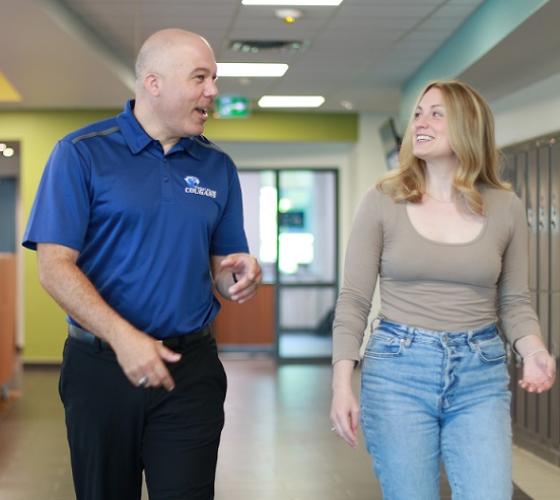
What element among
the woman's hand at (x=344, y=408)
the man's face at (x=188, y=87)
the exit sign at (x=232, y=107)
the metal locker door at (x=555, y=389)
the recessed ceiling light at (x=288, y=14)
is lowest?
the metal locker door at (x=555, y=389)

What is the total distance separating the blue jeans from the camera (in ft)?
7.87

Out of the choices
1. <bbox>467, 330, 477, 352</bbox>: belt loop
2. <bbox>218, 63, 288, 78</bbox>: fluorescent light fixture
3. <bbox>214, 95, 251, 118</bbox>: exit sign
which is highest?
<bbox>218, 63, 288, 78</bbox>: fluorescent light fixture

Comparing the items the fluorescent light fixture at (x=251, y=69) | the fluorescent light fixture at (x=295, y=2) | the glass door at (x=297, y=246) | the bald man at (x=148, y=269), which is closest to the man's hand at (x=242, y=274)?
the bald man at (x=148, y=269)

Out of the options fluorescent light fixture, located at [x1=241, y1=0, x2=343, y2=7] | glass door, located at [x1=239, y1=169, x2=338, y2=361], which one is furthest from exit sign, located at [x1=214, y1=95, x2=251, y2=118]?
fluorescent light fixture, located at [x1=241, y1=0, x2=343, y2=7]

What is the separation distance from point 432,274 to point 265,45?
5683 millimetres

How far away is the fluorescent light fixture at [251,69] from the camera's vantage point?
28.7ft

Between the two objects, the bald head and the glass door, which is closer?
the bald head

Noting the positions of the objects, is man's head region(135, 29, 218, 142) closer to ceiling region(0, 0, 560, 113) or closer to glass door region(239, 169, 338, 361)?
ceiling region(0, 0, 560, 113)

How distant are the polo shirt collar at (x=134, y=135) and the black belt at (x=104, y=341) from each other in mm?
464

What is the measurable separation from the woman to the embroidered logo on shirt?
0.41 metres

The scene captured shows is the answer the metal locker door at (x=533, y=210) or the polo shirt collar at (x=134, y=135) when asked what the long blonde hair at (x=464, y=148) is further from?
the metal locker door at (x=533, y=210)

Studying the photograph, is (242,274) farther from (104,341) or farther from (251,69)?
(251,69)

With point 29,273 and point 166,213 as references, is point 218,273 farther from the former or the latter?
point 29,273

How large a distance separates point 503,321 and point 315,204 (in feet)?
32.1
